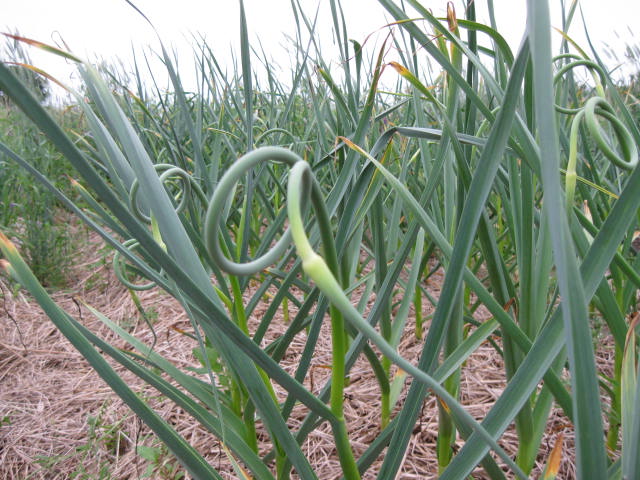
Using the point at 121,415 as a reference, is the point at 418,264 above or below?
above

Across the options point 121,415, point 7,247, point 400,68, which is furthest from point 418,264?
point 121,415

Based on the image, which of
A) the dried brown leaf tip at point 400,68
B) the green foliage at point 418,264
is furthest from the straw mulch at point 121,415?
the dried brown leaf tip at point 400,68

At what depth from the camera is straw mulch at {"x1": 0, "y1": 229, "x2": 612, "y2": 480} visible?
0.87m

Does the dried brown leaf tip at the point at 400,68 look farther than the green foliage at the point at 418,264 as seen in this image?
Yes

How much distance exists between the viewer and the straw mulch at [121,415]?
87 centimetres

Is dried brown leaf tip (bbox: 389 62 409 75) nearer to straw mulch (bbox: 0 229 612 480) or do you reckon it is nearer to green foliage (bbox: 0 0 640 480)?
green foliage (bbox: 0 0 640 480)

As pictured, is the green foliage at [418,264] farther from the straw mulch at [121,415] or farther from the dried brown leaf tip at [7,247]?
the straw mulch at [121,415]

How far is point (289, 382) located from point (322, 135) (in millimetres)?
657

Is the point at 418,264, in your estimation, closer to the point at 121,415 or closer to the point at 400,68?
the point at 400,68

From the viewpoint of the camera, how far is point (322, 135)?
36.9 inches

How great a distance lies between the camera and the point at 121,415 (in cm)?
104

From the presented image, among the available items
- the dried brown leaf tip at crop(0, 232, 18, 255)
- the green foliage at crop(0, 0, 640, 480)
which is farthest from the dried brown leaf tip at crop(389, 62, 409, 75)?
the dried brown leaf tip at crop(0, 232, 18, 255)

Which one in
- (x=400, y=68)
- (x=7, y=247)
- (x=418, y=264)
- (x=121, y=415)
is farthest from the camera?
(x=121, y=415)

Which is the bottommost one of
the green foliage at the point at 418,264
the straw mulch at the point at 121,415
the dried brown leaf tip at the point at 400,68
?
the straw mulch at the point at 121,415
